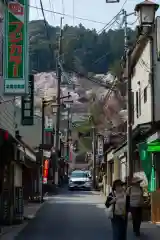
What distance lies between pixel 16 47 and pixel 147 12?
18.7 feet

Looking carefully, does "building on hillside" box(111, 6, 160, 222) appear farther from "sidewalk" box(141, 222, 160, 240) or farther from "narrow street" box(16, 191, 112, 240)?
"narrow street" box(16, 191, 112, 240)

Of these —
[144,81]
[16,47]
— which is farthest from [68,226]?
[144,81]

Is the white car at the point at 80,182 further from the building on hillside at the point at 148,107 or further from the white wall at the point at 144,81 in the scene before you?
the white wall at the point at 144,81

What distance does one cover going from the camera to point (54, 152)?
46500 mm

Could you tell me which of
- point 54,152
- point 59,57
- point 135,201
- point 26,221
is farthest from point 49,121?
point 135,201

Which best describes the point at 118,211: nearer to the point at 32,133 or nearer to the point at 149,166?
the point at 149,166

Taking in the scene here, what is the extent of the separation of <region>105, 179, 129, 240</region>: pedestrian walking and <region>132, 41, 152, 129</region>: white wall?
1049cm

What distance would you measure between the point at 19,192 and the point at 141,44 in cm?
941

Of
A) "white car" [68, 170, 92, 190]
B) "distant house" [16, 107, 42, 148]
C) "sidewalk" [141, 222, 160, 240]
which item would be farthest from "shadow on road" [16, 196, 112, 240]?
"distant house" [16, 107, 42, 148]

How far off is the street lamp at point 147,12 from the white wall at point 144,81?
3.67 meters

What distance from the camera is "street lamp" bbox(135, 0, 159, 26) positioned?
18.0m

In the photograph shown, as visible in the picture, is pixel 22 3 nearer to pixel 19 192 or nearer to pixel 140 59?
pixel 19 192

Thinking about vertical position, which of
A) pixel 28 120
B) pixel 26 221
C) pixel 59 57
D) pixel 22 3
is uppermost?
pixel 59 57

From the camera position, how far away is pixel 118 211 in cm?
1169
